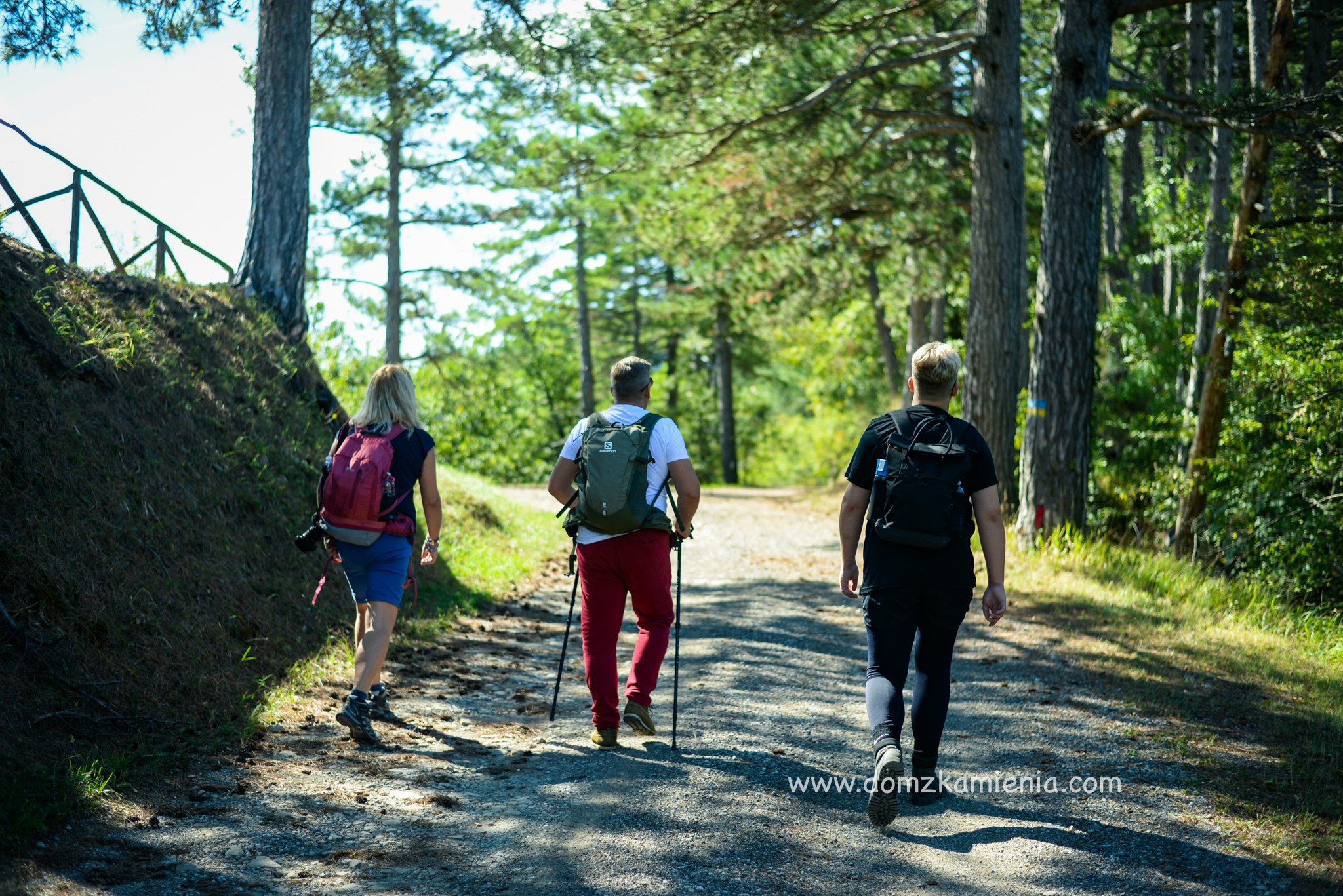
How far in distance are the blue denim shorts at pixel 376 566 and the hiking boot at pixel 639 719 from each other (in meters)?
1.40

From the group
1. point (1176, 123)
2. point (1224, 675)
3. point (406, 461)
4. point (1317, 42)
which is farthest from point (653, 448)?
point (1317, 42)

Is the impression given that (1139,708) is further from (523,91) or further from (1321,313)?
(523,91)

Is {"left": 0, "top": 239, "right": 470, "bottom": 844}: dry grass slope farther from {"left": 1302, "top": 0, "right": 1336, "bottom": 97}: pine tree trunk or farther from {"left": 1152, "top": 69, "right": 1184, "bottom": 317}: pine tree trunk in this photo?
{"left": 1152, "top": 69, "right": 1184, "bottom": 317}: pine tree trunk

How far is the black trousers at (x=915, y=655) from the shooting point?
438 centimetres

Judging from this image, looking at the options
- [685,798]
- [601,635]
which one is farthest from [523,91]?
[685,798]

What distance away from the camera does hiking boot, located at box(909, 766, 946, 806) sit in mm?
4453

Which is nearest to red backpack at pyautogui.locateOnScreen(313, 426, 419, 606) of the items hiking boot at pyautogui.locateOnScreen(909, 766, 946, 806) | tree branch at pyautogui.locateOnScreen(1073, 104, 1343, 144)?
hiking boot at pyautogui.locateOnScreen(909, 766, 946, 806)

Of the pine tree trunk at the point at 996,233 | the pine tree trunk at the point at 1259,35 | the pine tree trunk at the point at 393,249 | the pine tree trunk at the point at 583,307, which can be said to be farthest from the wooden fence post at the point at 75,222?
the pine tree trunk at the point at 583,307

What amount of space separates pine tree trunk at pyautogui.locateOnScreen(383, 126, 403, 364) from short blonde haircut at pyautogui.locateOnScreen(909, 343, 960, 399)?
21.6 m

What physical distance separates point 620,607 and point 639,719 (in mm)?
605

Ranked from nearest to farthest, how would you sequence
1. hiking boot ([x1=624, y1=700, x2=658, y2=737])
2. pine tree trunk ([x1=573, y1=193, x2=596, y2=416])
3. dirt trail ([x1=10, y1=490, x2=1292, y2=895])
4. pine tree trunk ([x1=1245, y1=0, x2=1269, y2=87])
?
dirt trail ([x1=10, y1=490, x2=1292, y2=895])
hiking boot ([x1=624, y1=700, x2=658, y2=737])
pine tree trunk ([x1=1245, y1=0, x2=1269, y2=87])
pine tree trunk ([x1=573, y1=193, x2=596, y2=416])

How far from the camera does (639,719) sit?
543cm

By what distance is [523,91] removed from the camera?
14789 mm

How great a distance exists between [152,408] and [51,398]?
969mm
